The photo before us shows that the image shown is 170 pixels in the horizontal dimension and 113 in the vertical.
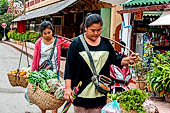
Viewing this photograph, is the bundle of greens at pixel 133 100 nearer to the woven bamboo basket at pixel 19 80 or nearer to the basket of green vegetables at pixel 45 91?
the basket of green vegetables at pixel 45 91

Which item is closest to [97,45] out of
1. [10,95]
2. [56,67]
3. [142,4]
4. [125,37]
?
[56,67]

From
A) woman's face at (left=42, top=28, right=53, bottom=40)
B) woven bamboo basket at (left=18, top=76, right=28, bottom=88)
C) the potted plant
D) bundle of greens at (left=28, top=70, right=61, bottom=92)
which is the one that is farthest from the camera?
the potted plant

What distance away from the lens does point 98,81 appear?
3809 millimetres

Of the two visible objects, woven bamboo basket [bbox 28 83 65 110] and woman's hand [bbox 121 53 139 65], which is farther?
woven bamboo basket [bbox 28 83 65 110]

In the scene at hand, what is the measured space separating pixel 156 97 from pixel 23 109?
3464 millimetres

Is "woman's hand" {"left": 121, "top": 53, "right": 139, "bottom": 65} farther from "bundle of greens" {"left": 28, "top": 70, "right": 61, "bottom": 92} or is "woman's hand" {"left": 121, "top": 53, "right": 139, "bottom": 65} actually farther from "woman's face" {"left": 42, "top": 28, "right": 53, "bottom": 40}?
"woman's face" {"left": 42, "top": 28, "right": 53, "bottom": 40}

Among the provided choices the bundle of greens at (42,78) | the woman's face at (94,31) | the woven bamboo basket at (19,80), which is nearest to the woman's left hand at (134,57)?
the woman's face at (94,31)

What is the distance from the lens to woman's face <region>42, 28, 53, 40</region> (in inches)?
222

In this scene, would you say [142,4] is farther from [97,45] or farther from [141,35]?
[97,45]

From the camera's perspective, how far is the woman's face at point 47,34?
5.63 meters

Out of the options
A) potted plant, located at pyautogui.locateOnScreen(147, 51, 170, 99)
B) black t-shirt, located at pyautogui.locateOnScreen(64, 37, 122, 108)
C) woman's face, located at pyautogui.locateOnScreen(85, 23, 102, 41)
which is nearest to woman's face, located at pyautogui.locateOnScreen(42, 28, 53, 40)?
black t-shirt, located at pyautogui.locateOnScreen(64, 37, 122, 108)

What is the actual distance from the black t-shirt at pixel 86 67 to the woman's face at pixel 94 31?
122 millimetres

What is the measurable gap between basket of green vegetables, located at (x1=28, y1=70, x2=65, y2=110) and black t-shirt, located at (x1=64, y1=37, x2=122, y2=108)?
31.6 inches

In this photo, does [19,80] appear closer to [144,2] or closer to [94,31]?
[94,31]
